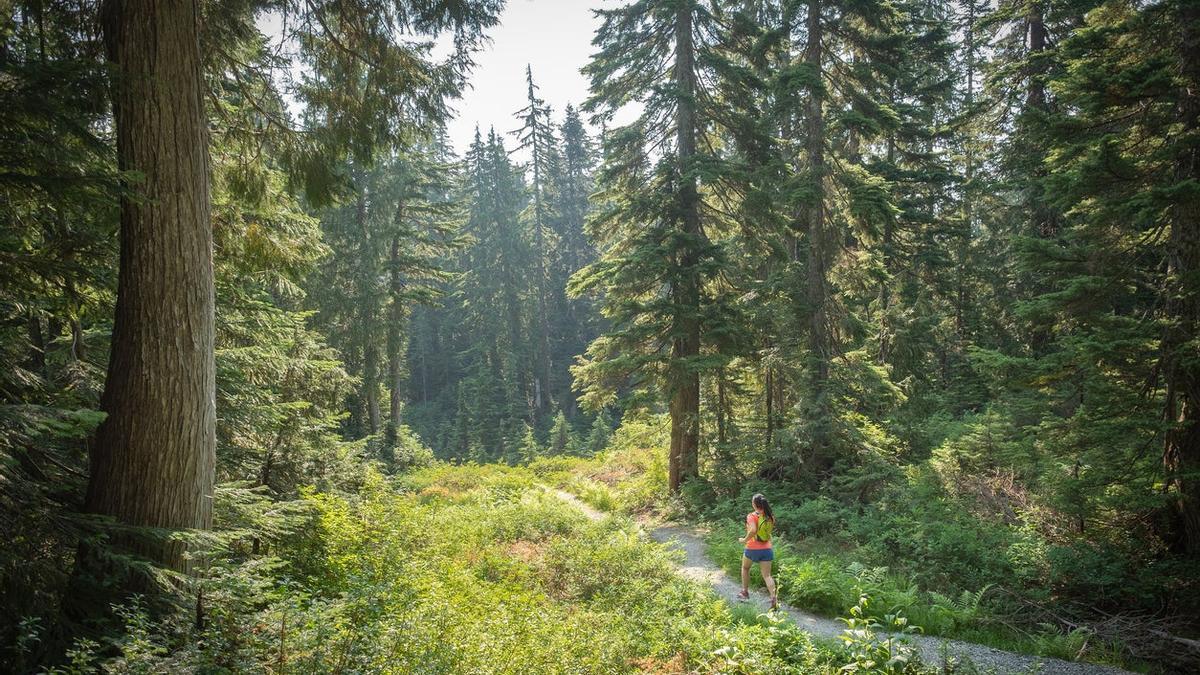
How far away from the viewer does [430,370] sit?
51.2 m

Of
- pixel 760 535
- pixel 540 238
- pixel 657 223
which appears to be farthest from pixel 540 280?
pixel 760 535

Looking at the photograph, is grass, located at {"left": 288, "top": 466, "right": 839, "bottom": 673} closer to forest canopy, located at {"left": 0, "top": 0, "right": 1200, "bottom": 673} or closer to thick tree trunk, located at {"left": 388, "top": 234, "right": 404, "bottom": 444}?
forest canopy, located at {"left": 0, "top": 0, "right": 1200, "bottom": 673}

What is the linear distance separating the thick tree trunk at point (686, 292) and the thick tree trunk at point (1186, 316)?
7.96 meters

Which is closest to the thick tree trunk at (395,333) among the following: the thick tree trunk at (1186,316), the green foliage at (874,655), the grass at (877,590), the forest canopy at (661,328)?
the forest canopy at (661,328)

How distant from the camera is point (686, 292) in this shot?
1391 cm

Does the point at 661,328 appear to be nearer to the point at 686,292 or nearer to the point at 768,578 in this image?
the point at 686,292

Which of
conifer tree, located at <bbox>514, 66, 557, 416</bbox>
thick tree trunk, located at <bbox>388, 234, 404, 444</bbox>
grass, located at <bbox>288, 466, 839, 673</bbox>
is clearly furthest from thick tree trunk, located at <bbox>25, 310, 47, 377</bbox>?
conifer tree, located at <bbox>514, 66, 557, 416</bbox>

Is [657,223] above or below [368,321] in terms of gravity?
above

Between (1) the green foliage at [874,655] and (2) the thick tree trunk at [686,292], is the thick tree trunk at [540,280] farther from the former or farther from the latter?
(1) the green foliage at [874,655]

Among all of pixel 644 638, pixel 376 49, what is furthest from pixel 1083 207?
pixel 376 49

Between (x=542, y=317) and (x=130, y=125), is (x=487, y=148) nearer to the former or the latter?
(x=542, y=317)

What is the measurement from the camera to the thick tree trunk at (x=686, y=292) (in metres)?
13.5

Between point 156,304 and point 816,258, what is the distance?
13097 millimetres

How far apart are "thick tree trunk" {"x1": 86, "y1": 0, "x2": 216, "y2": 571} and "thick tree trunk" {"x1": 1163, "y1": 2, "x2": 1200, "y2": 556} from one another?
1144 centimetres
